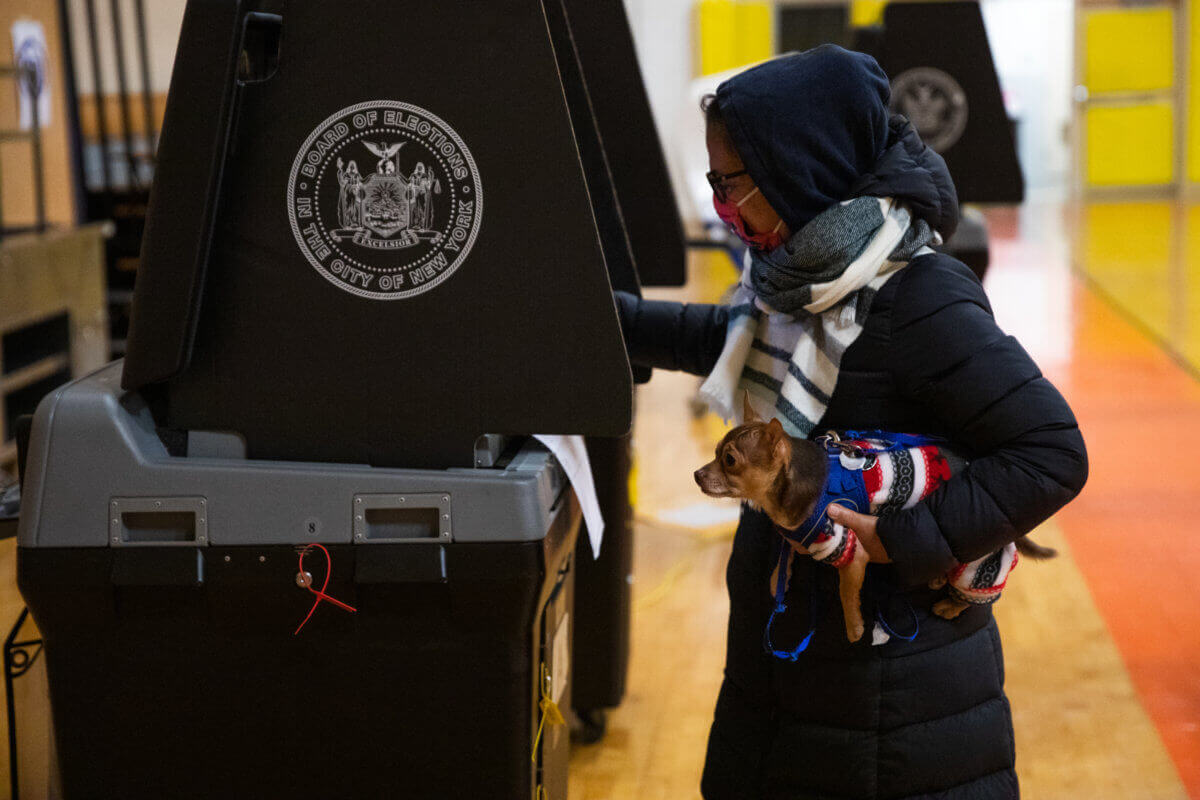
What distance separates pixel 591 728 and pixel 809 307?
4.85ft

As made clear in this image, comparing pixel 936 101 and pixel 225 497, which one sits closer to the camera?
pixel 225 497

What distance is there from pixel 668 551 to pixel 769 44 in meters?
10.1

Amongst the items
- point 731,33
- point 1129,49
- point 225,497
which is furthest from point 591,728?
point 1129,49

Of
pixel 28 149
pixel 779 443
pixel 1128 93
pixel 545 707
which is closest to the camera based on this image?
pixel 779 443

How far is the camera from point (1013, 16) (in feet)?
43.1

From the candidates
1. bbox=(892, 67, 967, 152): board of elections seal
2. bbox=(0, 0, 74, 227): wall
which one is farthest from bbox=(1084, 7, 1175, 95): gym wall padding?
bbox=(892, 67, 967, 152): board of elections seal

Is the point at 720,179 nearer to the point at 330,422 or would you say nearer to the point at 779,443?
the point at 779,443

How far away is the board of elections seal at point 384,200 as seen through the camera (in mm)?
1325

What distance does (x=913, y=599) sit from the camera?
1.38 metres

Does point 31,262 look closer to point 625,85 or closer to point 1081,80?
point 625,85

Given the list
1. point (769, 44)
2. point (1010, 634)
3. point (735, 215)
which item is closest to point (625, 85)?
point (735, 215)

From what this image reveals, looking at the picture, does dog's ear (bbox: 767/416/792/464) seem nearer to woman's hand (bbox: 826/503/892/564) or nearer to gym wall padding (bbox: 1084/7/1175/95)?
woman's hand (bbox: 826/503/892/564)

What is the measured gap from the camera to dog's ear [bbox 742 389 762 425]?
1398 mm

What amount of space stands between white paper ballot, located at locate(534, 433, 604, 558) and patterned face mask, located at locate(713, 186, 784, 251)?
1.03 ft
